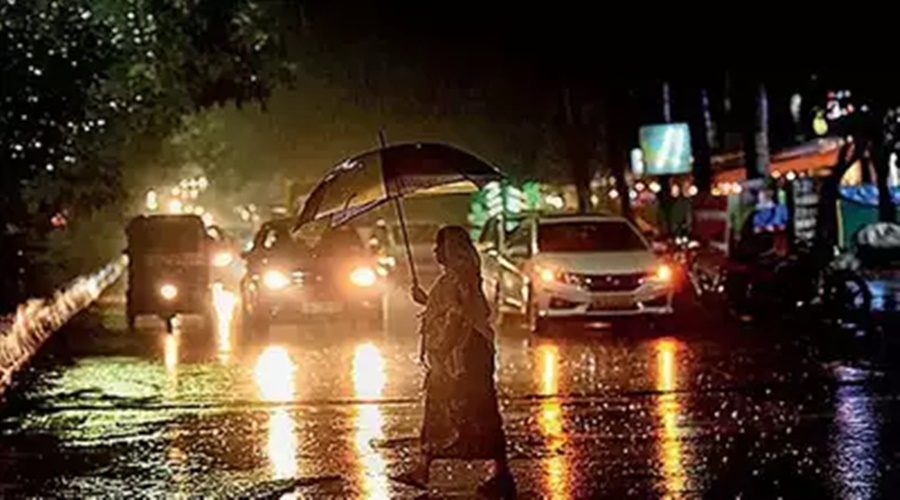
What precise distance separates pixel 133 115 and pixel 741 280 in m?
15.6

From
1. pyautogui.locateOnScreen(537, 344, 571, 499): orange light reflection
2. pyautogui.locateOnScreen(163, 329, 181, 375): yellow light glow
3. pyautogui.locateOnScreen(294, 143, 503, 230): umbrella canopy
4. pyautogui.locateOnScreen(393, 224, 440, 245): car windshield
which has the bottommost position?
pyautogui.locateOnScreen(537, 344, 571, 499): orange light reflection

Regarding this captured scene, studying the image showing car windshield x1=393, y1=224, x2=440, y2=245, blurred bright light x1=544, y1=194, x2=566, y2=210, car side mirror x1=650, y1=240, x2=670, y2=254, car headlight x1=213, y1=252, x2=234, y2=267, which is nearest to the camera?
car side mirror x1=650, y1=240, x2=670, y2=254

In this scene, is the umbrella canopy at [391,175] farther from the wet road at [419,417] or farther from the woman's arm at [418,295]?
the wet road at [419,417]

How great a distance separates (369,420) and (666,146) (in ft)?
124

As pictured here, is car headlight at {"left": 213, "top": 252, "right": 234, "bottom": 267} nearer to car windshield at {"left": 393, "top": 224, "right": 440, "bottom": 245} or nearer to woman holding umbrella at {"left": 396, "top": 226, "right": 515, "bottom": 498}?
car windshield at {"left": 393, "top": 224, "right": 440, "bottom": 245}

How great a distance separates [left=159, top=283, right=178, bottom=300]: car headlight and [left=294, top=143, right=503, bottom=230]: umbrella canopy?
15.9m

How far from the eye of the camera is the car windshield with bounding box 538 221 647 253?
25.0m

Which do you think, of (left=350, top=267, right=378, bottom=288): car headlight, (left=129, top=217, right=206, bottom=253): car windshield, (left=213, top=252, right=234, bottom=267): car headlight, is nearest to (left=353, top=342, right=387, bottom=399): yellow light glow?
(left=350, top=267, right=378, bottom=288): car headlight

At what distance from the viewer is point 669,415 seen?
49.2 feet

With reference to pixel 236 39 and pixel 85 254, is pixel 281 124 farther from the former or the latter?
pixel 236 39

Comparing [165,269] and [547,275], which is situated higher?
[165,269]

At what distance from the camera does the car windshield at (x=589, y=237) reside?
25016 mm

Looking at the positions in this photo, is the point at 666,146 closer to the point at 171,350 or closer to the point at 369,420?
the point at 171,350

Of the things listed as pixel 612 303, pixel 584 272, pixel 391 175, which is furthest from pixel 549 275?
pixel 391 175
